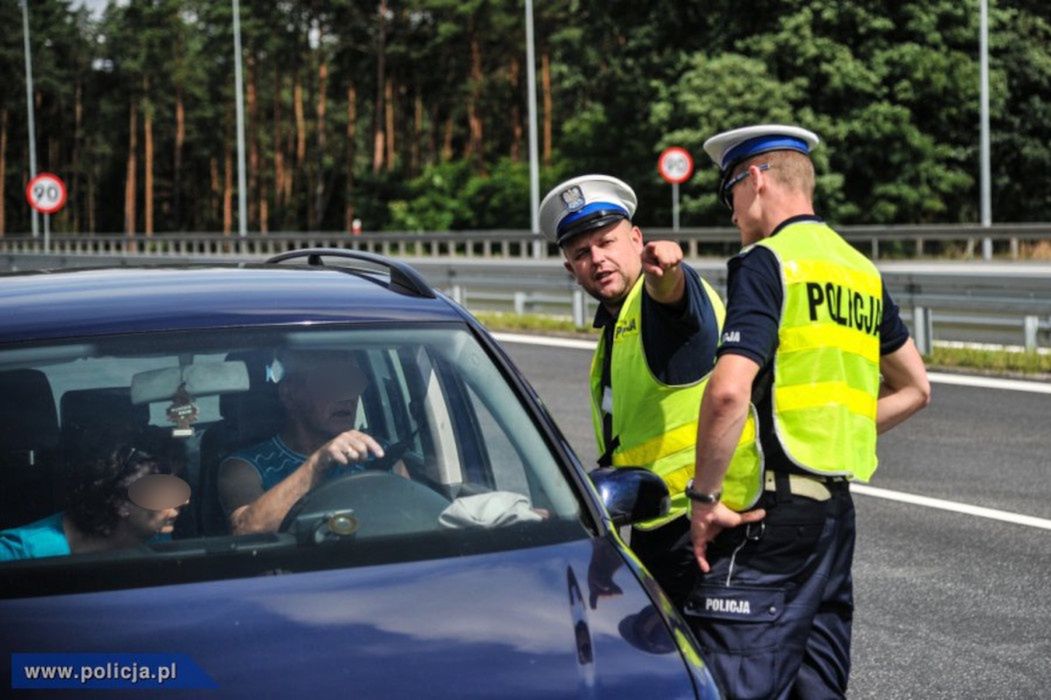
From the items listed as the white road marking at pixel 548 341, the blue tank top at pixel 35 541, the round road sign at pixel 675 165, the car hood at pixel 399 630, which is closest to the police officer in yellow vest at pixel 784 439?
the car hood at pixel 399 630

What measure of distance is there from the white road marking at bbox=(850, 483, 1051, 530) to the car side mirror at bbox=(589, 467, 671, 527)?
17.9 ft

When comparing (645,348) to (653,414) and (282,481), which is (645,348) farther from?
(282,481)

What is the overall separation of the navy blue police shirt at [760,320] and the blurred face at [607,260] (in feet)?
1.86

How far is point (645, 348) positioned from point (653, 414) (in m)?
0.17

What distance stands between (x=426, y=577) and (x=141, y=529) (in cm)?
63

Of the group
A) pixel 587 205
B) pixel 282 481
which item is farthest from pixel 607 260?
pixel 282 481

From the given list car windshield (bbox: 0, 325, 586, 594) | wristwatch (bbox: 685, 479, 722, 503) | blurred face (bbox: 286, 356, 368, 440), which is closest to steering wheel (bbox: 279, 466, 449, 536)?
car windshield (bbox: 0, 325, 586, 594)

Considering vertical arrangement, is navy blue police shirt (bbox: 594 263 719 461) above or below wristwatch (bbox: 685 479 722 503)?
above

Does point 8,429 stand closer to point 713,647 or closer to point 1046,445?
point 713,647

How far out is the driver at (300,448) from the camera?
368 cm

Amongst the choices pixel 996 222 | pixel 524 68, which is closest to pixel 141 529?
pixel 996 222

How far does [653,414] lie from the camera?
14.3ft

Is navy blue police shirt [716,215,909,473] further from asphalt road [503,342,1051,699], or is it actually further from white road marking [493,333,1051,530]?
white road marking [493,333,1051,530]

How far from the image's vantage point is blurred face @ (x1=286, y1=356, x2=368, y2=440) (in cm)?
387
